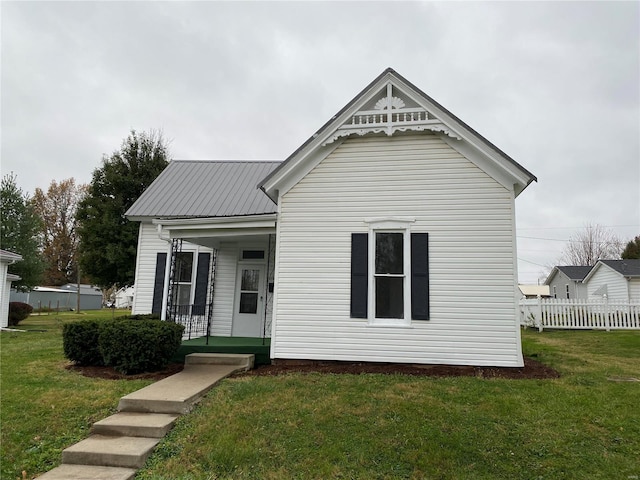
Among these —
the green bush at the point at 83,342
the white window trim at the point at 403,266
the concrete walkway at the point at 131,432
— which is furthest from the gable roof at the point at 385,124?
the green bush at the point at 83,342

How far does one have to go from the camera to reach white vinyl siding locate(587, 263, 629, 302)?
872 inches

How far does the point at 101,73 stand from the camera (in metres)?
13.2

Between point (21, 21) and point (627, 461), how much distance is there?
44.9 feet

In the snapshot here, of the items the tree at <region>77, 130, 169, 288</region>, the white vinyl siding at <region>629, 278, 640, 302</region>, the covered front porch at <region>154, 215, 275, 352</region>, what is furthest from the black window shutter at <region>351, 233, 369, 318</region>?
the white vinyl siding at <region>629, 278, 640, 302</region>

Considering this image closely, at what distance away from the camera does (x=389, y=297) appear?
797 cm

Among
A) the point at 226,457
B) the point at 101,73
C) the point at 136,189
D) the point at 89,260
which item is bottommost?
the point at 226,457

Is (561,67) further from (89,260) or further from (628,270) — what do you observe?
(89,260)

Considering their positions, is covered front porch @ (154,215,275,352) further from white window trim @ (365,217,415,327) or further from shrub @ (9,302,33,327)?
shrub @ (9,302,33,327)

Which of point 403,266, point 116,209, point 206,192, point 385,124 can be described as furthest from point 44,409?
point 116,209

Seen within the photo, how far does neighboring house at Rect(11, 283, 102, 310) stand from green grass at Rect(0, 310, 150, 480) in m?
31.5

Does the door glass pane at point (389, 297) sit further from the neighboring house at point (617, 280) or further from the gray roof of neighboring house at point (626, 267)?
the gray roof of neighboring house at point (626, 267)

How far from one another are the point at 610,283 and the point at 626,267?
154 cm

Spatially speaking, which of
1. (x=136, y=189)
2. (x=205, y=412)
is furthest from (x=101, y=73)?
(x=205, y=412)

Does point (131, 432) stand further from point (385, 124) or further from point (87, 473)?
point (385, 124)
